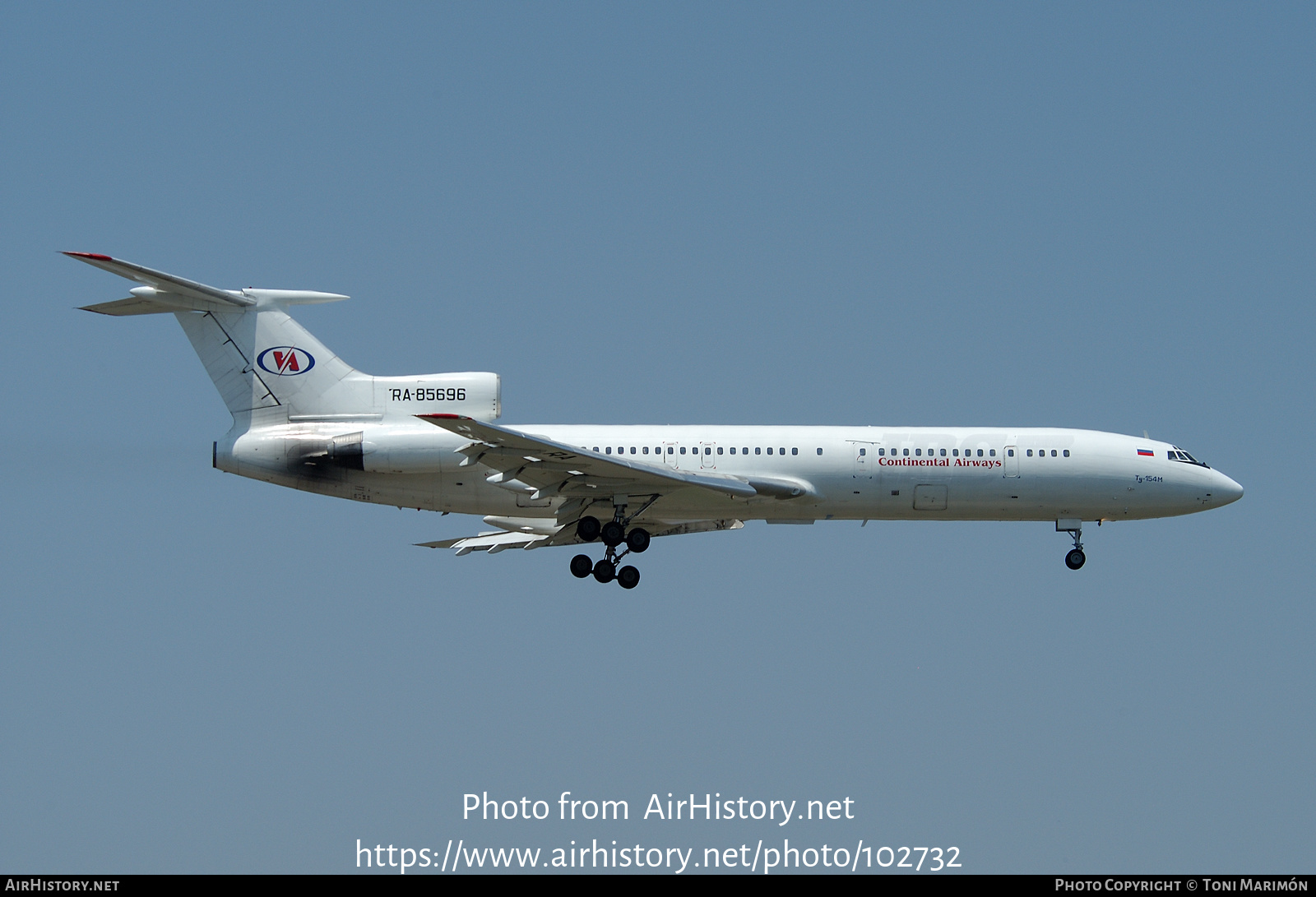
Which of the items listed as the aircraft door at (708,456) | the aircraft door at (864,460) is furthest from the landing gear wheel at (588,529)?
the aircraft door at (864,460)

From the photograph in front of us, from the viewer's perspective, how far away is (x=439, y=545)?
3888 cm

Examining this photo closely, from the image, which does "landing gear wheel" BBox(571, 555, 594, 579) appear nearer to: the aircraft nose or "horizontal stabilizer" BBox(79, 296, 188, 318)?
"horizontal stabilizer" BBox(79, 296, 188, 318)

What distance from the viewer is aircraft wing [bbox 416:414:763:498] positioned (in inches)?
1241

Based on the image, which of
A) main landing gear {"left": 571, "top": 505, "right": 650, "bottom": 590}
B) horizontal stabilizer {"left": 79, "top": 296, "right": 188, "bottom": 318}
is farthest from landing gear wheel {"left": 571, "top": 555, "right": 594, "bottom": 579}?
horizontal stabilizer {"left": 79, "top": 296, "right": 188, "bottom": 318}

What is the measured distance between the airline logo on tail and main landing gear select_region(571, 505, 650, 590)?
6.96 metres

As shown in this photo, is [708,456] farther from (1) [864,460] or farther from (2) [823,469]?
(1) [864,460]

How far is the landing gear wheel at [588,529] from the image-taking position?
3494 centimetres

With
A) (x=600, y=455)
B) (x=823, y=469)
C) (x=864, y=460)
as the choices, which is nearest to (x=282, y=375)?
(x=600, y=455)

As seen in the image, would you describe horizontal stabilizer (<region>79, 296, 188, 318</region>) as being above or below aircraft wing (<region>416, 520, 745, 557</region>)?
above

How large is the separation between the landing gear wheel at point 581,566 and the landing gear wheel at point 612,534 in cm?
63

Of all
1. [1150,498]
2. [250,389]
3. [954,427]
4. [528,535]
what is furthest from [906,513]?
[250,389]

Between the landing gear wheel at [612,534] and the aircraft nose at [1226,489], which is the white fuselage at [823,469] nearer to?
the aircraft nose at [1226,489]

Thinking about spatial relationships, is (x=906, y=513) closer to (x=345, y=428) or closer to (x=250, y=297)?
(x=345, y=428)

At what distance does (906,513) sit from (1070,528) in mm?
4045
